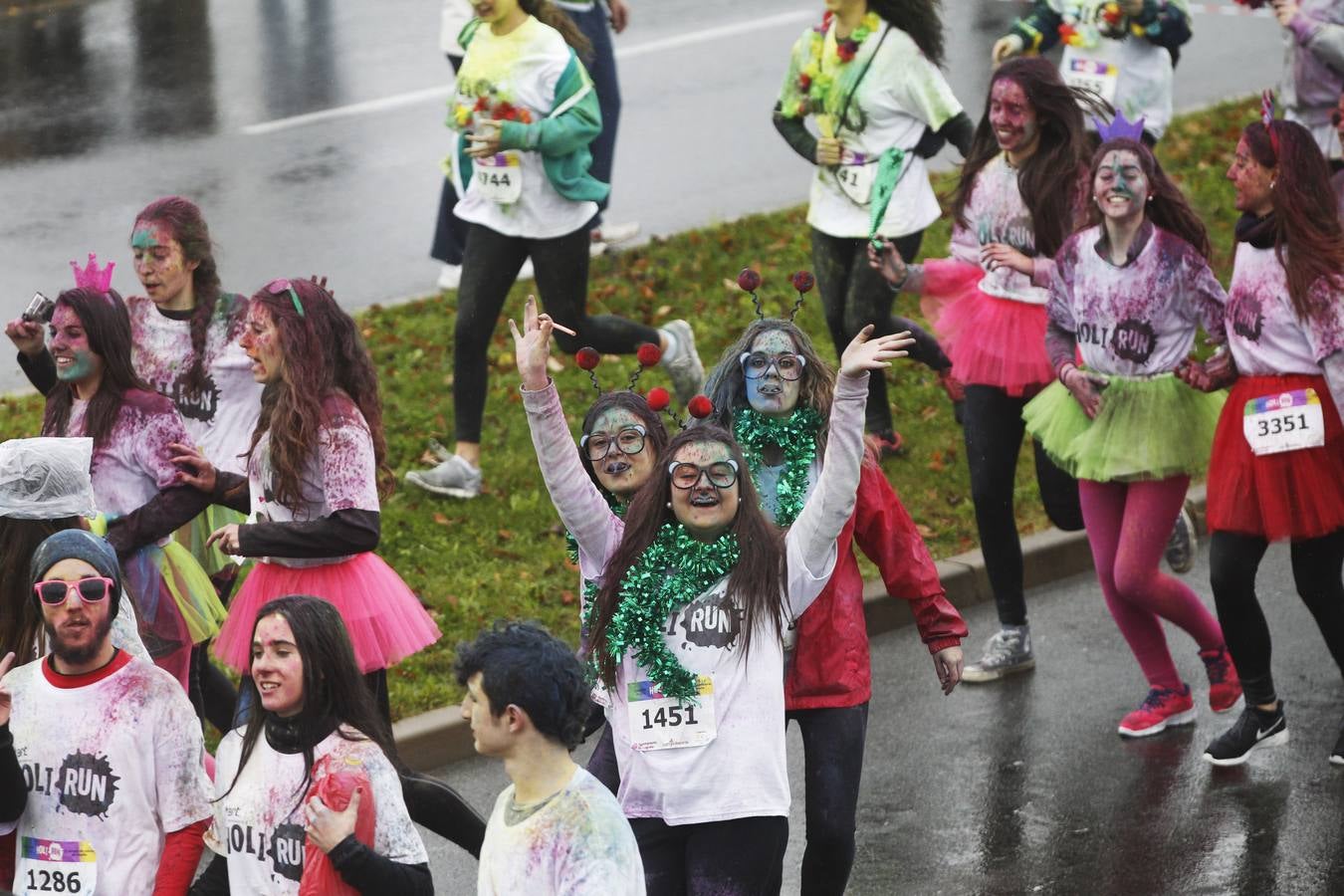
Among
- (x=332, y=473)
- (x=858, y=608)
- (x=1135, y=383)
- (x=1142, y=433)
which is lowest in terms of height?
(x=1142, y=433)

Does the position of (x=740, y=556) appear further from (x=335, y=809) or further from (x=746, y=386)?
(x=335, y=809)

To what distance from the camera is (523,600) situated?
29.5ft

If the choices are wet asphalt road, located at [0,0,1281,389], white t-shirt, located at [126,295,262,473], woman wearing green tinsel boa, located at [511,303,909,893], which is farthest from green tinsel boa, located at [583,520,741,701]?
wet asphalt road, located at [0,0,1281,389]

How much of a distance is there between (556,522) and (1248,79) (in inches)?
321

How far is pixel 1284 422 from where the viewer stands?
7457 mm

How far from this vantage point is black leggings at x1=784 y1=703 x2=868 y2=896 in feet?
20.0

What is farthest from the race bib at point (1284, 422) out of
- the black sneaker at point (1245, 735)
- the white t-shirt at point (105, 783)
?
the white t-shirt at point (105, 783)

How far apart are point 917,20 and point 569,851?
564 centimetres

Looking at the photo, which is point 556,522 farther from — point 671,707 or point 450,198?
point 671,707

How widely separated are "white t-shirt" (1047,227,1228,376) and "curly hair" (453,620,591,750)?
11.3 feet

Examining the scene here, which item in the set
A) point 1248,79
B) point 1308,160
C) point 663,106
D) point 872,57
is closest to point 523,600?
point 872,57

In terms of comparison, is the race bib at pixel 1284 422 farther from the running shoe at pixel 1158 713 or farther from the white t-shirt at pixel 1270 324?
the running shoe at pixel 1158 713

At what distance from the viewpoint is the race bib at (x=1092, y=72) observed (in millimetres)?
10617

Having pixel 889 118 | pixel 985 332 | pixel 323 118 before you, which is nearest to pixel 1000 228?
pixel 985 332
